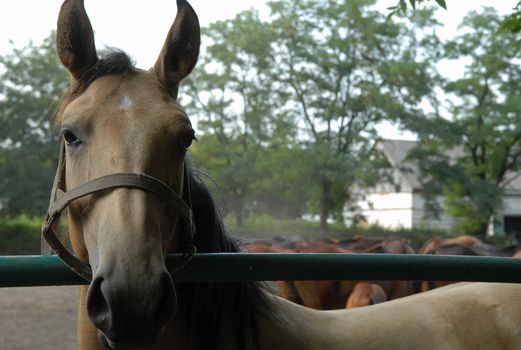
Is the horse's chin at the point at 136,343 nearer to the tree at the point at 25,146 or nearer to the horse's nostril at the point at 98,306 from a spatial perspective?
the horse's nostril at the point at 98,306

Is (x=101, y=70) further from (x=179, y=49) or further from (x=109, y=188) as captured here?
(x=109, y=188)

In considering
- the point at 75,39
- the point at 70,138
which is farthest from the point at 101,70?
the point at 70,138

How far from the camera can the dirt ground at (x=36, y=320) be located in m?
10.6

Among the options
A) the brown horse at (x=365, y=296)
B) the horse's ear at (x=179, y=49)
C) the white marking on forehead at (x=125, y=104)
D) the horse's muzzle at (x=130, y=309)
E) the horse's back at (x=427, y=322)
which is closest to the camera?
the horse's muzzle at (x=130, y=309)

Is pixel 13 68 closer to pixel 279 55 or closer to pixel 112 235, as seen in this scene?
pixel 279 55

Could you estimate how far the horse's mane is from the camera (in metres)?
2.48

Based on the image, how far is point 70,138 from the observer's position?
2.25 m

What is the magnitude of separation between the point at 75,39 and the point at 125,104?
33 cm

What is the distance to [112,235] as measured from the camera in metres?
1.94

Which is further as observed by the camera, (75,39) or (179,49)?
(179,49)

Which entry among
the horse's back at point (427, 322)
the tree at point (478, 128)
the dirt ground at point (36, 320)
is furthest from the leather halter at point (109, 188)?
the tree at point (478, 128)

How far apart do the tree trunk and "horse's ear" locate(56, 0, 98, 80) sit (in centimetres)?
2850

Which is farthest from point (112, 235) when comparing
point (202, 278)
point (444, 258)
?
point (444, 258)

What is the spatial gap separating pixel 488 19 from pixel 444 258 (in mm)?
28937
